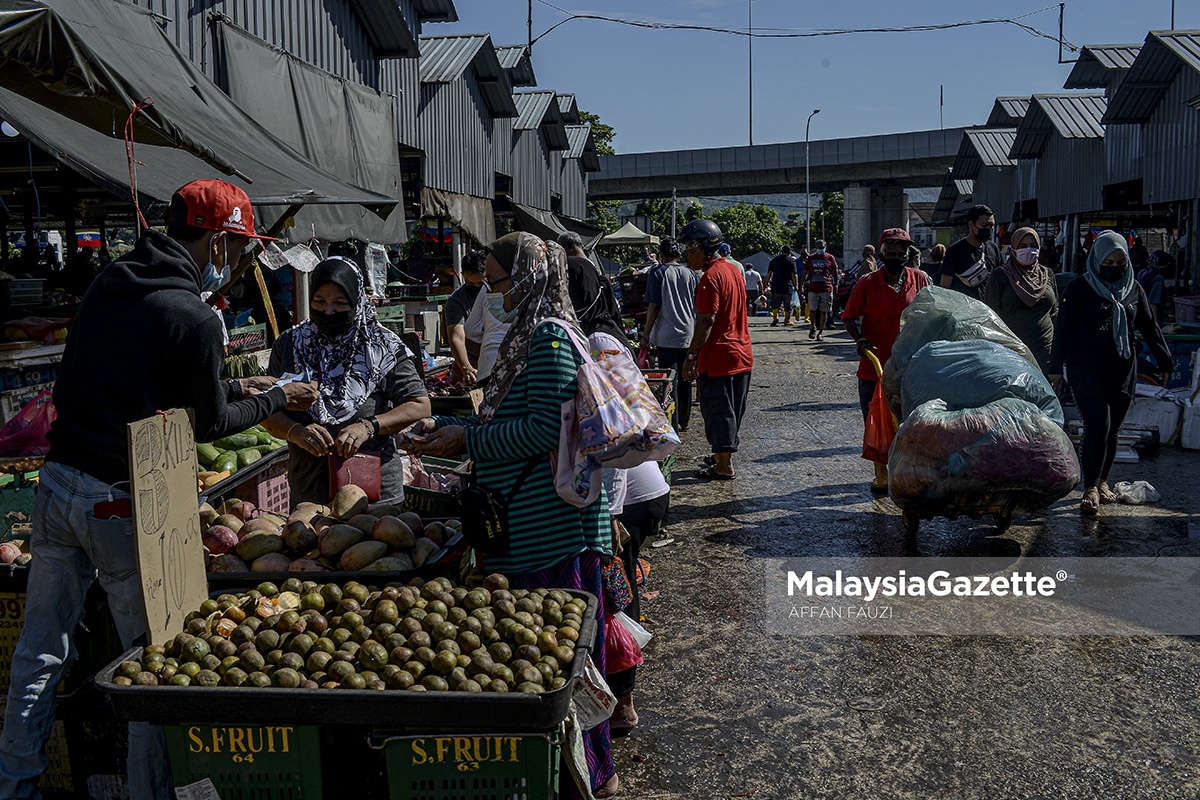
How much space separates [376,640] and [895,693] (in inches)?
103

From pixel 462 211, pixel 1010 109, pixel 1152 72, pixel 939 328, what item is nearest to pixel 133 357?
pixel 939 328

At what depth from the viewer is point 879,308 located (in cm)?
832

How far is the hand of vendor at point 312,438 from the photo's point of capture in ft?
14.7

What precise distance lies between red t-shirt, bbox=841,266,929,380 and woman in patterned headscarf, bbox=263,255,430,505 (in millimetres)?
4521

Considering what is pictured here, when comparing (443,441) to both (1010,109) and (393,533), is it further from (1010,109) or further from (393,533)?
(1010,109)

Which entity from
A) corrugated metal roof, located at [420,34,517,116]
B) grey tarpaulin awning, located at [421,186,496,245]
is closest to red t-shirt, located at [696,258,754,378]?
grey tarpaulin awning, located at [421,186,496,245]

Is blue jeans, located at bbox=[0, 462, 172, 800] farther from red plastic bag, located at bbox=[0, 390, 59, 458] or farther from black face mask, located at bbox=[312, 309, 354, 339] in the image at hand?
red plastic bag, located at bbox=[0, 390, 59, 458]

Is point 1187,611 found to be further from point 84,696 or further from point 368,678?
point 84,696

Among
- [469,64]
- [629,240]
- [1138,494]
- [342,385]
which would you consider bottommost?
[1138,494]

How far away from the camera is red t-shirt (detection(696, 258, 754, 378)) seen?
8.56 m

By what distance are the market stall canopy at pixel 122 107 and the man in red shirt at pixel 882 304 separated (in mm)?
4055

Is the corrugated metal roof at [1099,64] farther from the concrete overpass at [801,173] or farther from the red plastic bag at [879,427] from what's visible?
the concrete overpass at [801,173]

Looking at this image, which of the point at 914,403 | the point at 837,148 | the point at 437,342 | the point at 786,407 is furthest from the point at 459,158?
the point at 837,148

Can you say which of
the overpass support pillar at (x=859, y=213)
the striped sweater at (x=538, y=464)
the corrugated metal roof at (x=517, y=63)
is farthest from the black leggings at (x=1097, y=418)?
the overpass support pillar at (x=859, y=213)
